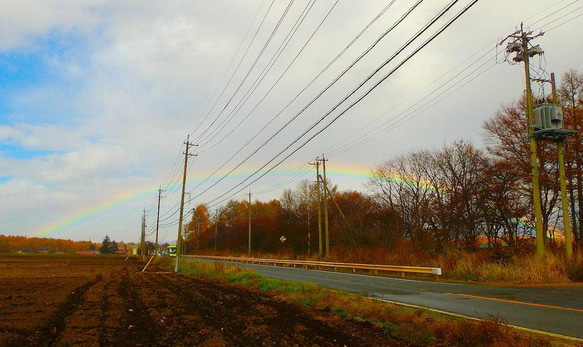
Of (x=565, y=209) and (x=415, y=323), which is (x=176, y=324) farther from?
(x=565, y=209)

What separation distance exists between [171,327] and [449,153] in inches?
1603

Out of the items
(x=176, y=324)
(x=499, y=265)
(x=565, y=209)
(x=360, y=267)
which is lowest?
(x=360, y=267)

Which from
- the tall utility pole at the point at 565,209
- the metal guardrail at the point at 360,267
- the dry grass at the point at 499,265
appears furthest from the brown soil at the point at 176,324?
the tall utility pole at the point at 565,209

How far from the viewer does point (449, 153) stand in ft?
145

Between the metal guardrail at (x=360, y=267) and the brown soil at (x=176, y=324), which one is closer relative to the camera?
the brown soil at (x=176, y=324)

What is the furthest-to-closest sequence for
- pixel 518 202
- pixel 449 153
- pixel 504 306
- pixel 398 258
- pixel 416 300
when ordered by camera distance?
pixel 449 153, pixel 518 202, pixel 398 258, pixel 416 300, pixel 504 306

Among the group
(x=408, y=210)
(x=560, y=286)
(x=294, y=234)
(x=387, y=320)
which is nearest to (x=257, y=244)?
(x=294, y=234)

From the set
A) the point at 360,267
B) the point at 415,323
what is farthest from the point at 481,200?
the point at 415,323

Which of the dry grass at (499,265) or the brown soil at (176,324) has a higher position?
the dry grass at (499,265)

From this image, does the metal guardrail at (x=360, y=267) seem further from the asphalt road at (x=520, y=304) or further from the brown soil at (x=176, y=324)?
the brown soil at (x=176, y=324)

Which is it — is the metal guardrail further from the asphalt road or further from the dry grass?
the asphalt road

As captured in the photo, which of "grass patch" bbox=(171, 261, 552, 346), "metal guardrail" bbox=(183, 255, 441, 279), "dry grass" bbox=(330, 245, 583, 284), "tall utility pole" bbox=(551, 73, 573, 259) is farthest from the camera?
"metal guardrail" bbox=(183, 255, 441, 279)

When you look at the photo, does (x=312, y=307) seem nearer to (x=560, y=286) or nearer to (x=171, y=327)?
(x=171, y=327)

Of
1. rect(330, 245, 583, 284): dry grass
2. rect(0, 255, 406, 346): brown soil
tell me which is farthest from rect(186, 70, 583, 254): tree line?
rect(0, 255, 406, 346): brown soil
